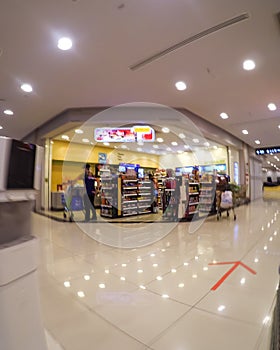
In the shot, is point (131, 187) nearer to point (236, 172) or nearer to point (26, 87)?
point (26, 87)

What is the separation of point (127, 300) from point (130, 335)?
17.7 inches

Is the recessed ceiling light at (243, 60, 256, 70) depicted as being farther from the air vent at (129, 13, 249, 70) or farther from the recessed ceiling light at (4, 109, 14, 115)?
the recessed ceiling light at (4, 109, 14, 115)

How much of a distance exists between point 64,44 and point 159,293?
3.67 meters

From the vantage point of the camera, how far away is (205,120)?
710 centimetres

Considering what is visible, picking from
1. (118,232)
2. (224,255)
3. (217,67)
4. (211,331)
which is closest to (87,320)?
(211,331)

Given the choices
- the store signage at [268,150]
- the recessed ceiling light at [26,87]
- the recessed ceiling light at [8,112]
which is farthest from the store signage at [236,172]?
the recessed ceiling light at [8,112]

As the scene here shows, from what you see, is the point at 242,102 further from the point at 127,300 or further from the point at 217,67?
the point at 127,300

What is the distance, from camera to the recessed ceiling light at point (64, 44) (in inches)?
122

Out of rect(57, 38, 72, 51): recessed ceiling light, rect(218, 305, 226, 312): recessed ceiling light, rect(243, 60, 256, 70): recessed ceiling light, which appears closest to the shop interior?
rect(243, 60, 256, 70): recessed ceiling light

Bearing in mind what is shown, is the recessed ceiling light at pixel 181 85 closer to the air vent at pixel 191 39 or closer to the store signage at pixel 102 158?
the air vent at pixel 191 39

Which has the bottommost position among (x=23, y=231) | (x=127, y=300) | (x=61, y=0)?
(x=127, y=300)

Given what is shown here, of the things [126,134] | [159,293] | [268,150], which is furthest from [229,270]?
[268,150]

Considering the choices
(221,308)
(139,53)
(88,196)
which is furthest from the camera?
(88,196)

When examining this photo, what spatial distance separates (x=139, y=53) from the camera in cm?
343
